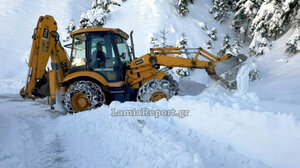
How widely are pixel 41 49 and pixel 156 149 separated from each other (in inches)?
→ 189

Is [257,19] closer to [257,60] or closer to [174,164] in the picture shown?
[257,60]

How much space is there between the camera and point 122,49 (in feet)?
21.7

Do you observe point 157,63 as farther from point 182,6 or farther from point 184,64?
point 182,6

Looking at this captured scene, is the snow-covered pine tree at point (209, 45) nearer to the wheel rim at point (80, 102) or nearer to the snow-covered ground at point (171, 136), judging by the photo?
the snow-covered ground at point (171, 136)

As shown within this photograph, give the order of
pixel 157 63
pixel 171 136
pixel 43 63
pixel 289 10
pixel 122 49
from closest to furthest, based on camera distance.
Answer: pixel 171 136 < pixel 157 63 < pixel 43 63 < pixel 122 49 < pixel 289 10

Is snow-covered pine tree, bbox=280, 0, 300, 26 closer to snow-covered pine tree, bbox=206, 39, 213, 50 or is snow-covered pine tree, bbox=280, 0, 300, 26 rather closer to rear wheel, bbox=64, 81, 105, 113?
rear wheel, bbox=64, 81, 105, 113

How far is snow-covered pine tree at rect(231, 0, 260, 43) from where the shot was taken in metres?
20.2

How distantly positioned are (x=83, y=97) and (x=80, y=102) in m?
0.17

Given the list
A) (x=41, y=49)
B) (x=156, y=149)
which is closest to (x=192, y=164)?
(x=156, y=149)

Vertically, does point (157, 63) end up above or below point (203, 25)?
below

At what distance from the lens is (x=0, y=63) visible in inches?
775

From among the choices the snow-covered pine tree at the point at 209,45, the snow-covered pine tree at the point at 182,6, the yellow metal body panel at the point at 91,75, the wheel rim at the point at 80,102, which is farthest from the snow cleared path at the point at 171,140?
the snow-covered pine tree at the point at 182,6

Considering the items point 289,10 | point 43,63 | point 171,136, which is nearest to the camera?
point 171,136

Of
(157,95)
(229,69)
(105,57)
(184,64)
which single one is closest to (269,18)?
(229,69)
